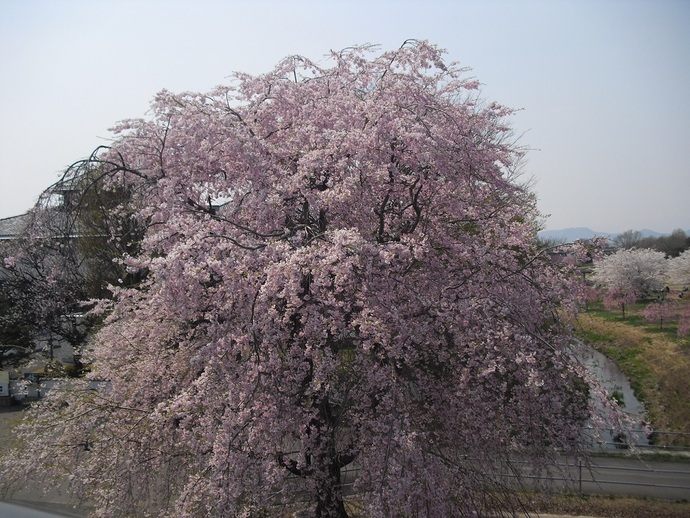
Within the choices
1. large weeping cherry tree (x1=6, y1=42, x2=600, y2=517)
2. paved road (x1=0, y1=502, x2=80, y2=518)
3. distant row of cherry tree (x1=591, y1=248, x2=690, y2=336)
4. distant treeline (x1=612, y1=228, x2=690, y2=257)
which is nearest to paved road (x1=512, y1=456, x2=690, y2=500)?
large weeping cherry tree (x1=6, y1=42, x2=600, y2=517)

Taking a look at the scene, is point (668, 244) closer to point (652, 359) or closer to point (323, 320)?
point (652, 359)

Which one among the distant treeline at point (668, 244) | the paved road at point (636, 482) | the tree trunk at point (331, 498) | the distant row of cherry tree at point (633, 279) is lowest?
the paved road at point (636, 482)

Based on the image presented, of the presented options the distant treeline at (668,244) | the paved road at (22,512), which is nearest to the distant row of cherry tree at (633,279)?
the distant treeline at (668,244)

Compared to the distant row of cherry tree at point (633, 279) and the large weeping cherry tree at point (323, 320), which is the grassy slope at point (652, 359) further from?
the large weeping cherry tree at point (323, 320)

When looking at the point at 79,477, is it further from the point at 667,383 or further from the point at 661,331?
the point at 661,331

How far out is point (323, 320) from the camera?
5.09 meters

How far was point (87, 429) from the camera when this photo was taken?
6320 millimetres

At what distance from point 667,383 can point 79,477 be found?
19.0m

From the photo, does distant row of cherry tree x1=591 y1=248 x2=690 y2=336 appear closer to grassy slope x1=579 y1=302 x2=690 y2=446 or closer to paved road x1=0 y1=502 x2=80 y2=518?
grassy slope x1=579 y1=302 x2=690 y2=446

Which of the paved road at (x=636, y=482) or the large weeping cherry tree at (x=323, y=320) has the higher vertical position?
the large weeping cherry tree at (x=323, y=320)

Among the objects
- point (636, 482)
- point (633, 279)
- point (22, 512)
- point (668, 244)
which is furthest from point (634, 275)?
point (22, 512)

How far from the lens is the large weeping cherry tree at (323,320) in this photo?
502 cm

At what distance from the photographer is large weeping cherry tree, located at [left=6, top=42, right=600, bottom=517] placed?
502 centimetres

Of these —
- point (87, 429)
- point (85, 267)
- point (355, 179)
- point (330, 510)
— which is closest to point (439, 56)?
point (355, 179)
